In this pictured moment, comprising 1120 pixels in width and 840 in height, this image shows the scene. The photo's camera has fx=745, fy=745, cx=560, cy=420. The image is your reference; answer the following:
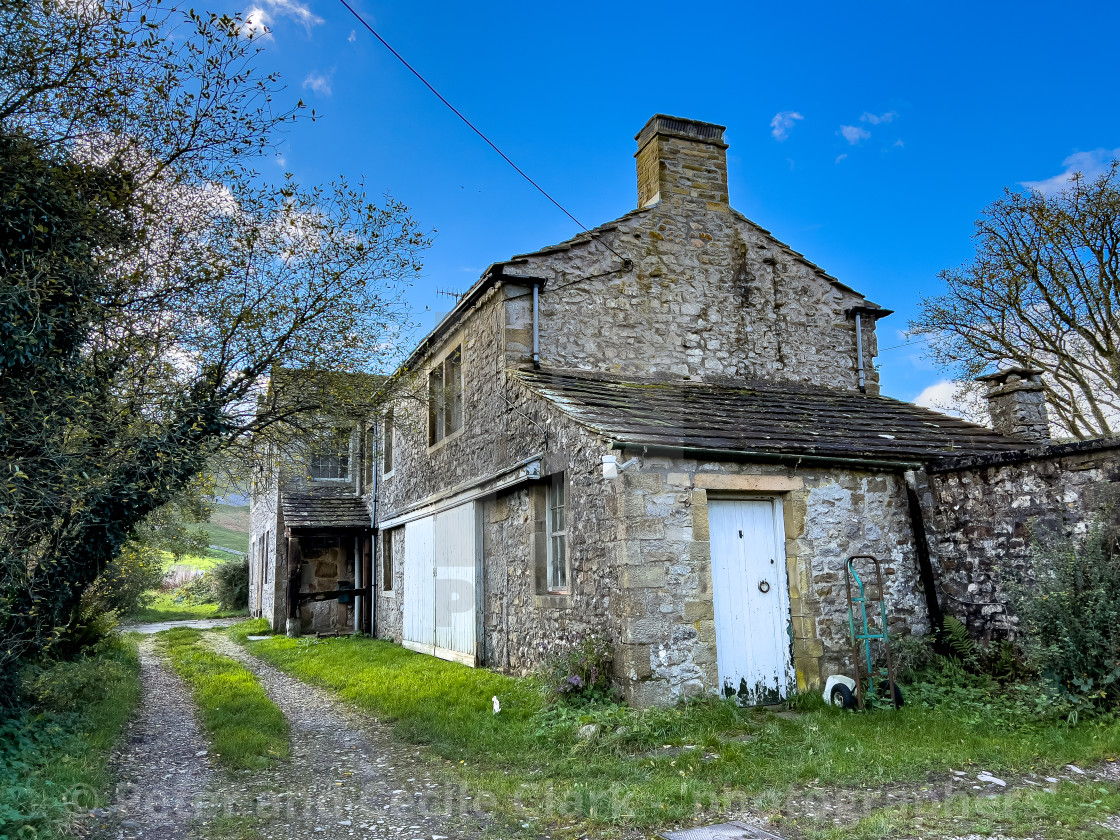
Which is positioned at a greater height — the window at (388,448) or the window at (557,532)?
the window at (388,448)

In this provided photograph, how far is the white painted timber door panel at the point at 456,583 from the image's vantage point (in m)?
10.9

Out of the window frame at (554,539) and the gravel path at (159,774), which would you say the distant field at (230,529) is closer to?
the gravel path at (159,774)

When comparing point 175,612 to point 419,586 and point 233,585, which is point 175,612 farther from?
point 419,586

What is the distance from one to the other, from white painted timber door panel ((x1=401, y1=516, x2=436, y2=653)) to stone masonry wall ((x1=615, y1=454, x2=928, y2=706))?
6231 mm

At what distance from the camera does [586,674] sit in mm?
7250

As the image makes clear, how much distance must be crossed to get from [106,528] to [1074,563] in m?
8.90

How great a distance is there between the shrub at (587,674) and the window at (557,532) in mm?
1346

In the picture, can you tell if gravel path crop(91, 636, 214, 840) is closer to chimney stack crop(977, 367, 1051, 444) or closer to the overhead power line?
the overhead power line

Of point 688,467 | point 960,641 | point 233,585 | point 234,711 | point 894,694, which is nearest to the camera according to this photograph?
point 894,694

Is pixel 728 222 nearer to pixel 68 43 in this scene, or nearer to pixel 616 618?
pixel 616 618

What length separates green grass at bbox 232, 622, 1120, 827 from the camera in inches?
195

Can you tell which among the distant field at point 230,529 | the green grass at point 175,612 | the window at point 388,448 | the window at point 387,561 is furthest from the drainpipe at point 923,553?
the distant field at point 230,529

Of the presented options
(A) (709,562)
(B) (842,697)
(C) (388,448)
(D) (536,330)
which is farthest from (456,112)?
(C) (388,448)

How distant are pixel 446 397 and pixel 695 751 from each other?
28.4 feet
